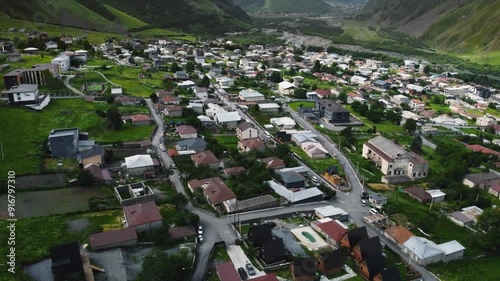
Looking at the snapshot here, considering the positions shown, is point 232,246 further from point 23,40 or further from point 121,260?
point 23,40

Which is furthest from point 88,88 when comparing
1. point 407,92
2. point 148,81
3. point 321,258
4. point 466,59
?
point 466,59

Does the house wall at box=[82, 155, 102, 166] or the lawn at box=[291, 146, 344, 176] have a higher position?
the house wall at box=[82, 155, 102, 166]

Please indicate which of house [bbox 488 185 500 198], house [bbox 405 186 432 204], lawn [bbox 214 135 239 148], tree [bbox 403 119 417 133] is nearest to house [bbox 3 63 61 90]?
lawn [bbox 214 135 239 148]

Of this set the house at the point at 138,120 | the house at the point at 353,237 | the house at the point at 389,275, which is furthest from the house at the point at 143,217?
the house at the point at 138,120

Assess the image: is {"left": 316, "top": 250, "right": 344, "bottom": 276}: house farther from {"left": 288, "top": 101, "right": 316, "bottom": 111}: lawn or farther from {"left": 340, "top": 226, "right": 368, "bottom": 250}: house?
{"left": 288, "top": 101, "right": 316, "bottom": 111}: lawn

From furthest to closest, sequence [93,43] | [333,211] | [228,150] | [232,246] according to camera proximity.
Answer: [93,43], [228,150], [333,211], [232,246]

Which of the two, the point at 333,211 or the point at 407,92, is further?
the point at 407,92

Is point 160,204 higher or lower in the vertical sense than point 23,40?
lower

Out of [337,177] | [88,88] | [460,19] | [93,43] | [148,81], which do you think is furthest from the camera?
[460,19]
